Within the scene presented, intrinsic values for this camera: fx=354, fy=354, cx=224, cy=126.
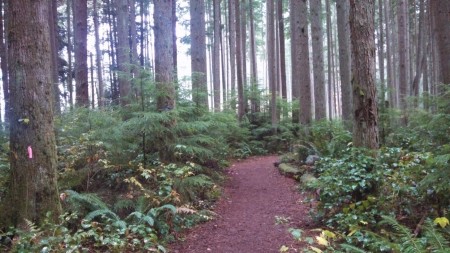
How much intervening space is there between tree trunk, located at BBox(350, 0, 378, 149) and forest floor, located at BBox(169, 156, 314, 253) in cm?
177

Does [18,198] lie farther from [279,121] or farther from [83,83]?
[279,121]

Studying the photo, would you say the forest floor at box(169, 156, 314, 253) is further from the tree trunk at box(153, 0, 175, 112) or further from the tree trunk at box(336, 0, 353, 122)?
the tree trunk at box(336, 0, 353, 122)

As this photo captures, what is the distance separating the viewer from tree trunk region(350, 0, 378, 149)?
18.8 ft

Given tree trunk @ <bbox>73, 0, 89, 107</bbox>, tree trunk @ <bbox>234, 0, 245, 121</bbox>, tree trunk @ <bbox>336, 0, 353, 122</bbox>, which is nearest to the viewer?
tree trunk @ <bbox>73, 0, 89, 107</bbox>

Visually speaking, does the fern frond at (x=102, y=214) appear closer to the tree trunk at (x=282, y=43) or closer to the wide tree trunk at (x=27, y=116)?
the wide tree trunk at (x=27, y=116)

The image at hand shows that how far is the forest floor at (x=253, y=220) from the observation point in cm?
540

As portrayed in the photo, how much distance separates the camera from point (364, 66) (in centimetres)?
577

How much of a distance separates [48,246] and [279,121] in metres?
14.1

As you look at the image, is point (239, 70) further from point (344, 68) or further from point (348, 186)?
point (348, 186)

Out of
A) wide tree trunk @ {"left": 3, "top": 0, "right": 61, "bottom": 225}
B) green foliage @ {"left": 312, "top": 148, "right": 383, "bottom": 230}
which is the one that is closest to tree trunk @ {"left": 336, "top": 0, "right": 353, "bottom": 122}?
green foliage @ {"left": 312, "top": 148, "right": 383, "bottom": 230}

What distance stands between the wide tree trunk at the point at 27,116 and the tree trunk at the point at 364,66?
4823 mm

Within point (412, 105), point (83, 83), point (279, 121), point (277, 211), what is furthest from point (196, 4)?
point (277, 211)

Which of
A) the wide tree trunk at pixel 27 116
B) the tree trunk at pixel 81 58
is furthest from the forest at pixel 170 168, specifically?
the tree trunk at pixel 81 58

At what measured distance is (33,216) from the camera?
499 cm
